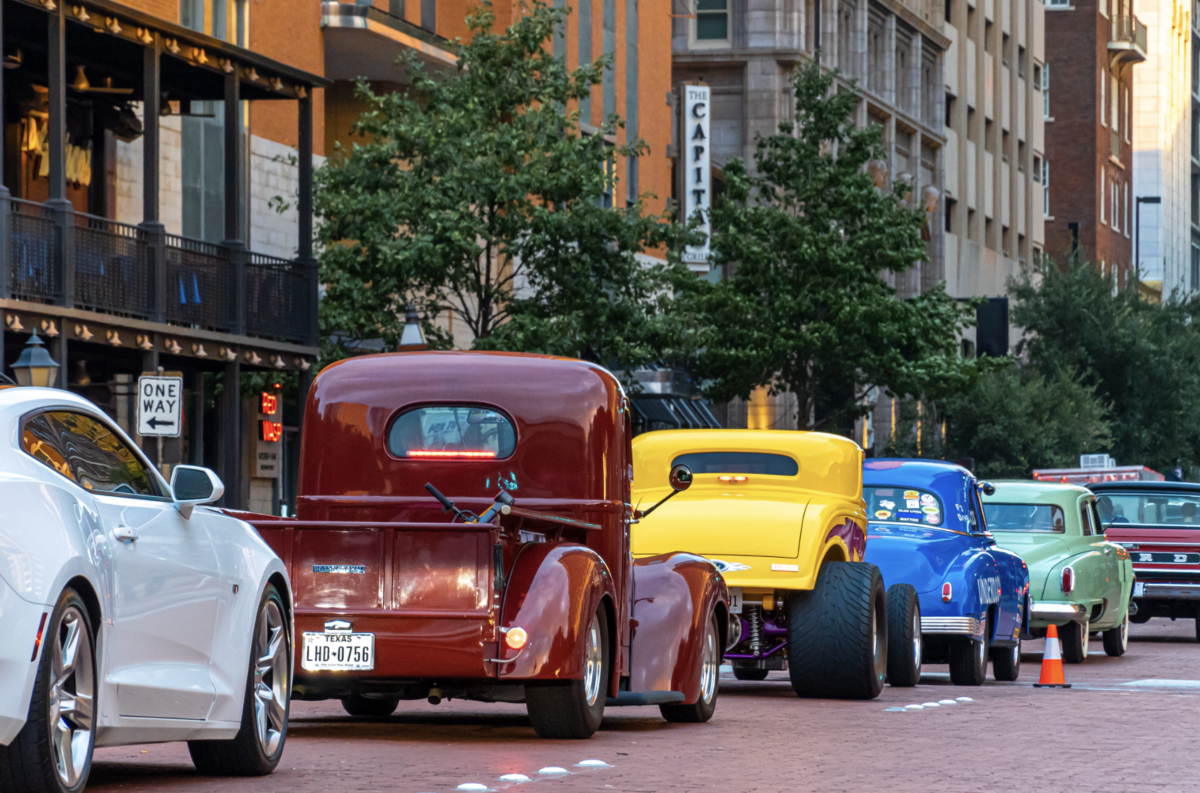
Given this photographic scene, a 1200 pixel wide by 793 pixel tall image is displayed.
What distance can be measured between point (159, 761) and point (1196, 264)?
118499 mm

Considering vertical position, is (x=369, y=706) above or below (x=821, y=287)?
below

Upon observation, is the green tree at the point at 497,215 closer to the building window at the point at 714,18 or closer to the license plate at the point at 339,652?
the license plate at the point at 339,652

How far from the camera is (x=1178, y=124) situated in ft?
380

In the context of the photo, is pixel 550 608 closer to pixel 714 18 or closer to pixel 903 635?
pixel 903 635

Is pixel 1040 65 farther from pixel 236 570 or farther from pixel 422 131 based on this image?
pixel 236 570

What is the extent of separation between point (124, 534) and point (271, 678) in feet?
6.01

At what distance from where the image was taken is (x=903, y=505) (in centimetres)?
1873

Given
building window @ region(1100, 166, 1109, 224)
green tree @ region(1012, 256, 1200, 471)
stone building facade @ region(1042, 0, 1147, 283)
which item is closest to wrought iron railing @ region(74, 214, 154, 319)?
green tree @ region(1012, 256, 1200, 471)

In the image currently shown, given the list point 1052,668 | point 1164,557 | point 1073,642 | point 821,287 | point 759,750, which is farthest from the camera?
point 821,287

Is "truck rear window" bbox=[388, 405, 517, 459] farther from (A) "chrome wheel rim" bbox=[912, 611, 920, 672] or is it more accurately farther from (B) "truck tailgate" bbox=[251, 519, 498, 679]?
(A) "chrome wheel rim" bbox=[912, 611, 920, 672]

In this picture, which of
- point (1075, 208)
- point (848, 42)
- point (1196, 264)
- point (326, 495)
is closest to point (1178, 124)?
point (1196, 264)

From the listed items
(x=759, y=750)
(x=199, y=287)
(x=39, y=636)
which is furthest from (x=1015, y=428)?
(x=39, y=636)

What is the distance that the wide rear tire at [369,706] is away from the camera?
1380cm

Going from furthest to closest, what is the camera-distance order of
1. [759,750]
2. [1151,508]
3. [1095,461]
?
A: [1095,461], [1151,508], [759,750]
